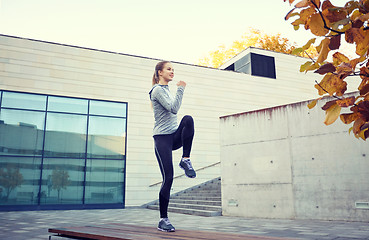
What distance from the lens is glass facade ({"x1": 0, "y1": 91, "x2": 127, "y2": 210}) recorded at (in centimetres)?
1223

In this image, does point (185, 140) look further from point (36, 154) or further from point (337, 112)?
point (36, 154)

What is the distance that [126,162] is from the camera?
14.0 meters

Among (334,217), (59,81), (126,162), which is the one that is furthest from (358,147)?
(59,81)

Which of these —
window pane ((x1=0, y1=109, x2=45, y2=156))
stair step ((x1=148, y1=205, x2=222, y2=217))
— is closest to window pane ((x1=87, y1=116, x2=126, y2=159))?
window pane ((x1=0, y1=109, x2=45, y2=156))

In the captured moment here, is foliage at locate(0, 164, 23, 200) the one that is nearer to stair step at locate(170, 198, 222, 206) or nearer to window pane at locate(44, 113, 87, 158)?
window pane at locate(44, 113, 87, 158)

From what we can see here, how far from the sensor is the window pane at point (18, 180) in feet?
39.1

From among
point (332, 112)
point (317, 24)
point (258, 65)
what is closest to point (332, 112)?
point (332, 112)

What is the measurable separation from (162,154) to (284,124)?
20.0 ft

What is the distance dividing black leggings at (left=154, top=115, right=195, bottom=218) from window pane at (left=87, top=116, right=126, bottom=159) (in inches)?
417

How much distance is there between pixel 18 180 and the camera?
12.1 metres

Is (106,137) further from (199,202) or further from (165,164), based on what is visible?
(165,164)

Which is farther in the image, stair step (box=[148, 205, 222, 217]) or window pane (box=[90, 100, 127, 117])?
window pane (box=[90, 100, 127, 117])

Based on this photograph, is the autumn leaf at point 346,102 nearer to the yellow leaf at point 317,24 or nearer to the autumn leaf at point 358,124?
the autumn leaf at point 358,124

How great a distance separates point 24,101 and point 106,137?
3.55 m
